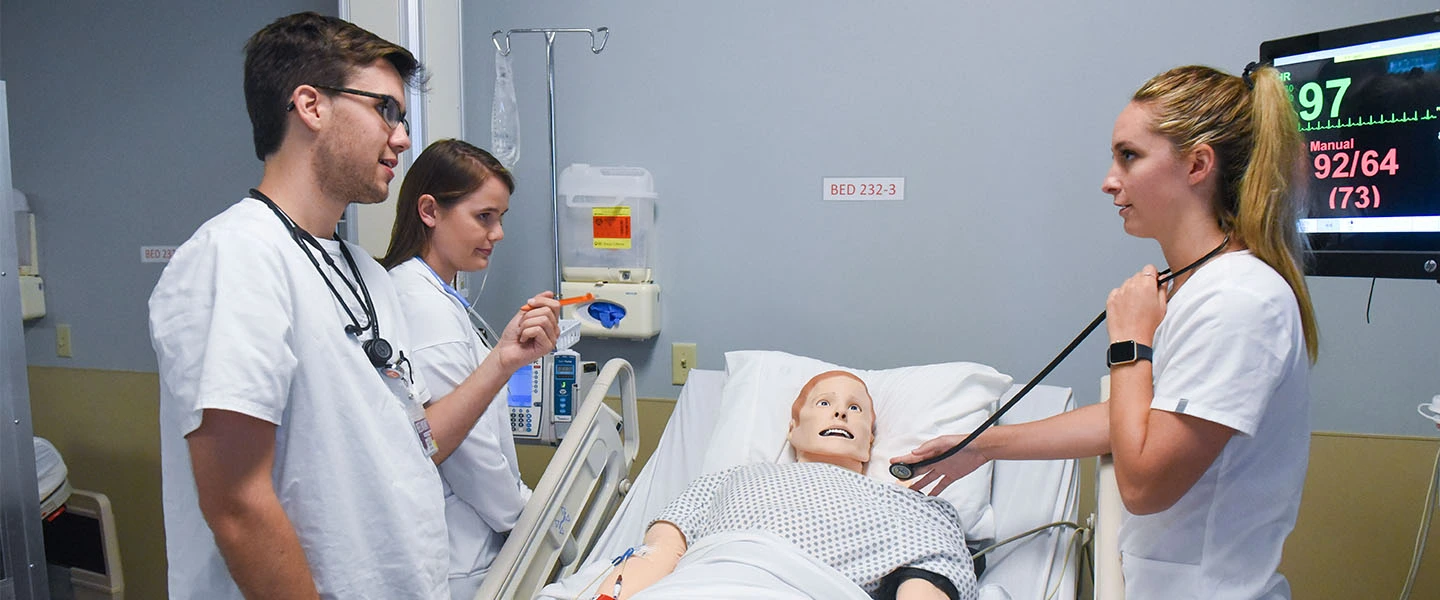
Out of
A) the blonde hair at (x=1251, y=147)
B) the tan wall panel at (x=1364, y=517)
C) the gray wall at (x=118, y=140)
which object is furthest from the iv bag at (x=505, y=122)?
the tan wall panel at (x=1364, y=517)

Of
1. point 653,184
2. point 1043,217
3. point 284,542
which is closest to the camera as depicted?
point 284,542

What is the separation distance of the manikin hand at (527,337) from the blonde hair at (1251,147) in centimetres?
104

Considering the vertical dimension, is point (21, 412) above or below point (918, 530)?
above

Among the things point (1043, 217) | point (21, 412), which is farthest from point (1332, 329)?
point (21, 412)

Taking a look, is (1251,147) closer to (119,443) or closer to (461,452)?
(461,452)

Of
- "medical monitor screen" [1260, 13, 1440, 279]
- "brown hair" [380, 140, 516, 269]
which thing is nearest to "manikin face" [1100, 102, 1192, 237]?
"medical monitor screen" [1260, 13, 1440, 279]

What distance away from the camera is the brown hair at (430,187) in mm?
1714

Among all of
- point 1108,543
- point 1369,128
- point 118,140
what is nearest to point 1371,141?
point 1369,128

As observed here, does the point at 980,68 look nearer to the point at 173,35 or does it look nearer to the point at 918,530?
the point at 918,530

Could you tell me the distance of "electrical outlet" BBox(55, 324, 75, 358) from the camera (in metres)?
2.96

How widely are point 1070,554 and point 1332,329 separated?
1133 mm

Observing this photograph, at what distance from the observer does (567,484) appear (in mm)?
1764

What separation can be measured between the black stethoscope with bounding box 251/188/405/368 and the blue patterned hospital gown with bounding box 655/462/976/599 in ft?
2.33

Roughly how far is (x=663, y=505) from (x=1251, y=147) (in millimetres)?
1432
